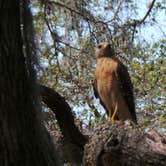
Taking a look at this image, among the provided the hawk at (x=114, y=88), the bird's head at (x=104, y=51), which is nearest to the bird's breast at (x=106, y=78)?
the hawk at (x=114, y=88)

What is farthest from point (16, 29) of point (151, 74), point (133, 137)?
point (151, 74)

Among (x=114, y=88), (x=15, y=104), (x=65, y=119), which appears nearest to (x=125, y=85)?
(x=114, y=88)

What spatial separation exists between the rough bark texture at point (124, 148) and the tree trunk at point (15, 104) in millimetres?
311

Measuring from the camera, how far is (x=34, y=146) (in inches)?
118

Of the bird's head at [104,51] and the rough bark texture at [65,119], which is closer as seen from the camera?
the rough bark texture at [65,119]

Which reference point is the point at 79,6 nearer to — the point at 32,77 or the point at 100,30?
the point at 100,30

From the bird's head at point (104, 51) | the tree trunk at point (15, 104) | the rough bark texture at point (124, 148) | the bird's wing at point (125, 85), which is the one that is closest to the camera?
the rough bark texture at point (124, 148)

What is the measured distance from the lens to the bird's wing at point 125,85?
534 centimetres

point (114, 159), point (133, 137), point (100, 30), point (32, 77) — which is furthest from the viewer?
point (100, 30)

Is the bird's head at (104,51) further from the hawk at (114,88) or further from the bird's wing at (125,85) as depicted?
the bird's wing at (125,85)

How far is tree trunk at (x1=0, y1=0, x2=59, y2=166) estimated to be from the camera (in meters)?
2.87

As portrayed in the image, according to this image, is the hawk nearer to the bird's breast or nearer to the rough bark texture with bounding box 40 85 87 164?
the bird's breast

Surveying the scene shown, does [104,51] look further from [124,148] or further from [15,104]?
[124,148]

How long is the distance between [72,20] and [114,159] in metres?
4.86
